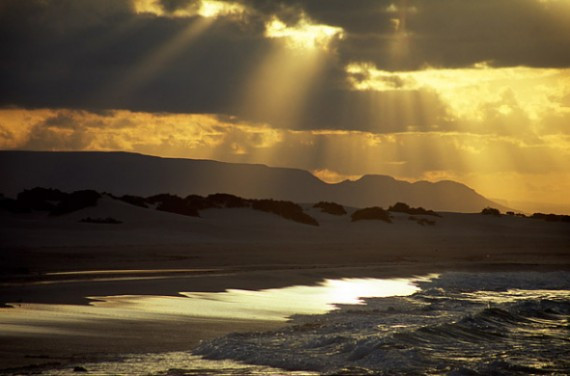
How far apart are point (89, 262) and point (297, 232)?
17.6m

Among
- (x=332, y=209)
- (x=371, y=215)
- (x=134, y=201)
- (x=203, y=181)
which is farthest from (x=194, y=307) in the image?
(x=203, y=181)

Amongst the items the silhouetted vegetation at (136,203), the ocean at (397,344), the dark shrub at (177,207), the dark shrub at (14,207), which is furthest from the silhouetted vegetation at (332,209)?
the ocean at (397,344)

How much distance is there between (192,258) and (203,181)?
325 feet

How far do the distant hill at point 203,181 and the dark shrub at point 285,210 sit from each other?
61750 mm

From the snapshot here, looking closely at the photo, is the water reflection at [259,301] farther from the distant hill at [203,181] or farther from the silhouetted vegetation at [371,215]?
the distant hill at [203,181]

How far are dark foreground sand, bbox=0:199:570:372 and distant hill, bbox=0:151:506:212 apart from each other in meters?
66.7

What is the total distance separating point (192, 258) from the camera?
29188 mm

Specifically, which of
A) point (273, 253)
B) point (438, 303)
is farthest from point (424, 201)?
point (438, 303)

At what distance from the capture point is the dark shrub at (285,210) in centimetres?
4731

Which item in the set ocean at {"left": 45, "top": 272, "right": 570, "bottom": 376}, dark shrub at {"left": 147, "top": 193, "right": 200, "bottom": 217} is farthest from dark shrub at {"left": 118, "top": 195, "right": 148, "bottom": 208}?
ocean at {"left": 45, "top": 272, "right": 570, "bottom": 376}

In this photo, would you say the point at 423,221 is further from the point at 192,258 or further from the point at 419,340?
the point at 419,340

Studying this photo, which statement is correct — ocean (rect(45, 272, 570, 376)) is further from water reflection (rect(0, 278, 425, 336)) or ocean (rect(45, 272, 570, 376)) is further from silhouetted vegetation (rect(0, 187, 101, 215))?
silhouetted vegetation (rect(0, 187, 101, 215))

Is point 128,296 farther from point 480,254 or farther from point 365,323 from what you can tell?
point 480,254

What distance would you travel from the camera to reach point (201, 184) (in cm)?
12656
